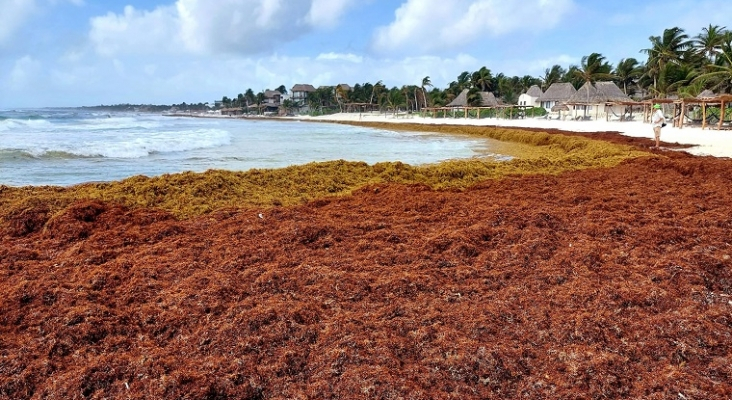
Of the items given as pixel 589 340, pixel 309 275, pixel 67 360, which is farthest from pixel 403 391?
pixel 67 360

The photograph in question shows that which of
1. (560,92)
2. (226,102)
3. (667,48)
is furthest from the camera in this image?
(226,102)

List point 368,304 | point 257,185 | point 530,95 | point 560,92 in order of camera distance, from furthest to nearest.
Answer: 1. point 530,95
2. point 560,92
3. point 257,185
4. point 368,304

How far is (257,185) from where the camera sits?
848 cm

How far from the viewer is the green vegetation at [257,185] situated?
687 centimetres

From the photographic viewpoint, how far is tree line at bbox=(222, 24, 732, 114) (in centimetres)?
3747

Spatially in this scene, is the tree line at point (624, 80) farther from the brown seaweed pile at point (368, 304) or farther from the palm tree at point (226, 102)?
the palm tree at point (226, 102)

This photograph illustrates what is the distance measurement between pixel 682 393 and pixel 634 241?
2.69 metres

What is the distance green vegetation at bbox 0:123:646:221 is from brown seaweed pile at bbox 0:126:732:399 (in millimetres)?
614

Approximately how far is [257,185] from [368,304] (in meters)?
5.22

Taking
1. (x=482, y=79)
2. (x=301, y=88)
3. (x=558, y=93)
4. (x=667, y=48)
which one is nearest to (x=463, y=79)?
(x=482, y=79)

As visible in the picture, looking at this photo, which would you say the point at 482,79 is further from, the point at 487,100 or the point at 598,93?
the point at 598,93

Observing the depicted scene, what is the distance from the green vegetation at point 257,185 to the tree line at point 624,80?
2649 centimetres

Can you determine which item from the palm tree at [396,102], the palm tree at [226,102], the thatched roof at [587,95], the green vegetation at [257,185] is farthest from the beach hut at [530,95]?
the palm tree at [226,102]

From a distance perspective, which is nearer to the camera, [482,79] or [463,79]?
[482,79]
